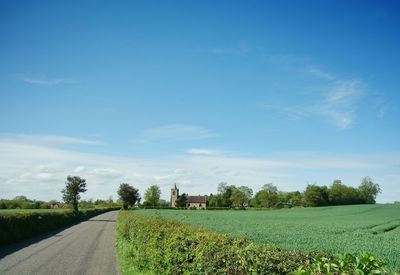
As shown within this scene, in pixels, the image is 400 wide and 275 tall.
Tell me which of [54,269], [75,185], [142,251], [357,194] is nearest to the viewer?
[142,251]

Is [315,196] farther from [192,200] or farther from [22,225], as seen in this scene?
[22,225]

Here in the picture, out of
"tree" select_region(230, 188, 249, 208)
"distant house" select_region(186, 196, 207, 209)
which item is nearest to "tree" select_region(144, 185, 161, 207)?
"distant house" select_region(186, 196, 207, 209)

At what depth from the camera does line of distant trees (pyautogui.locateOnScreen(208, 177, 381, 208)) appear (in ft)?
443

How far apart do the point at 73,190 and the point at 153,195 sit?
69203mm

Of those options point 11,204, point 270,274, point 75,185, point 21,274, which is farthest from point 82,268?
point 11,204

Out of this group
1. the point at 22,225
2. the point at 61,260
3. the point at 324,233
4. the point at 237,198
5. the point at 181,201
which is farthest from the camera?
the point at 237,198

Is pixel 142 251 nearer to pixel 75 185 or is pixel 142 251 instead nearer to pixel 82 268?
pixel 82 268

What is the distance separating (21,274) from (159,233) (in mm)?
6696

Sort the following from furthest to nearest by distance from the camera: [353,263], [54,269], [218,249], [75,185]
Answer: [75,185]
[54,269]
[218,249]
[353,263]

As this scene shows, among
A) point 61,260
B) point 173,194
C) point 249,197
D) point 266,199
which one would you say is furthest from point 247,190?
point 61,260

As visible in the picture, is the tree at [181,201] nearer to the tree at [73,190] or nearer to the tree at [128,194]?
the tree at [128,194]

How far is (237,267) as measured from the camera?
6.43m

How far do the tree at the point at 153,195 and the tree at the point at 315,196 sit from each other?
69761 mm

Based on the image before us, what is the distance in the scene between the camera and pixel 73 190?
106 metres
